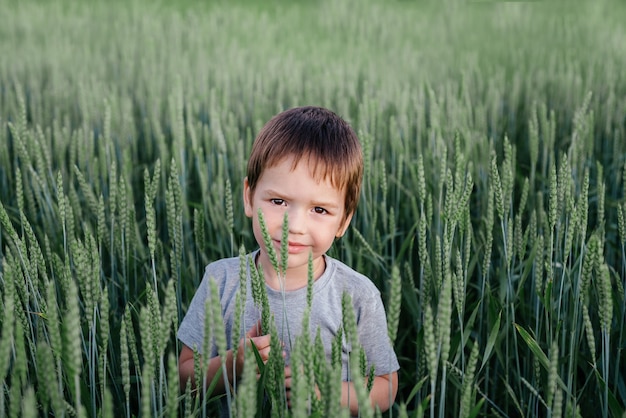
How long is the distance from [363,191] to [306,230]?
23.1 inches

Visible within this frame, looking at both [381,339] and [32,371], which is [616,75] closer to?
[381,339]

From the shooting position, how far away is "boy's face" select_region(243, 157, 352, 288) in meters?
1.33

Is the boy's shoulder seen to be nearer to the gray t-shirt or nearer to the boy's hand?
the gray t-shirt

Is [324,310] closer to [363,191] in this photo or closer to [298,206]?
[298,206]

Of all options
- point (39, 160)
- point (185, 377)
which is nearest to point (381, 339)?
point (185, 377)

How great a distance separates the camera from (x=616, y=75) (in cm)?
347

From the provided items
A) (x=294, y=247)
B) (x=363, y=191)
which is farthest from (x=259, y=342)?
(x=363, y=191)

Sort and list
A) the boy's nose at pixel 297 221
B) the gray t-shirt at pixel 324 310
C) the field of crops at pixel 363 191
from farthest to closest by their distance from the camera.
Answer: the gray t-shirt at pixel 324 310, the boy's nose at pixel 297 221, the field of crops at pixel 363 191

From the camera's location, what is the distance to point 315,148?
4.43 ft

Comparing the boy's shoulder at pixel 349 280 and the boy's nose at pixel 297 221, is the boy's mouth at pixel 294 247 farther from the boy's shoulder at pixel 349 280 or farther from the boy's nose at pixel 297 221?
the boy's shoulder at pixel 349 280

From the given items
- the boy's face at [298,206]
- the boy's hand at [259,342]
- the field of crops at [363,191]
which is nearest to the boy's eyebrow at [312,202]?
the boy's face at [298,206]

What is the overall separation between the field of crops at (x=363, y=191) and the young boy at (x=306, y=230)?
8 cm

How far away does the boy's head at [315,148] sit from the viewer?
134 cm

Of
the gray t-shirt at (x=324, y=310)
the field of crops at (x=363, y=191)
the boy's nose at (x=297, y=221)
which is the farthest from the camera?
the gray t-shirt at (x=324, y=310)
